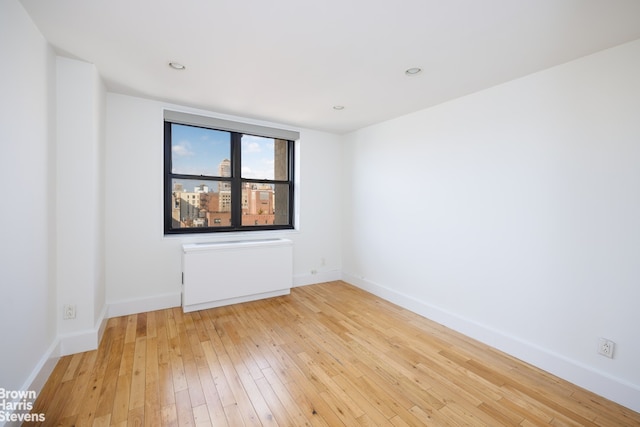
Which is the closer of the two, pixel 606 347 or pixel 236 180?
pixel 606 347

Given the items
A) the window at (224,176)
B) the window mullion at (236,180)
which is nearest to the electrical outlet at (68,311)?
the window at (224,176)

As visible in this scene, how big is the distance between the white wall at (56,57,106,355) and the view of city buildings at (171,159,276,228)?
1096 millimetres

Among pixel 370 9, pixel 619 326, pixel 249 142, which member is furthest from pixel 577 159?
pixel 249 142

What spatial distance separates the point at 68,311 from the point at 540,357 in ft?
13.1

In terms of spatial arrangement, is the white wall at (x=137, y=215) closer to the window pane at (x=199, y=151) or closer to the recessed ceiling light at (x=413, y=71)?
the window pane at (x=199, y=151)

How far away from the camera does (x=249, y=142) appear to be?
3.93 metres

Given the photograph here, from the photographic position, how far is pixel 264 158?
13.4 ft

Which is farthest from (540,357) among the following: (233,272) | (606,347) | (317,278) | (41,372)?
(41,372)

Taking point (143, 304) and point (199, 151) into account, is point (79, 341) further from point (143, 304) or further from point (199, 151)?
point (199, 151)

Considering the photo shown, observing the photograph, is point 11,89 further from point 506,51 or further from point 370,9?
point 506,51

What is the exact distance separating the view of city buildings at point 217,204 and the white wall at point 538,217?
204cm

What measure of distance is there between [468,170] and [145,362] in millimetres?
3464

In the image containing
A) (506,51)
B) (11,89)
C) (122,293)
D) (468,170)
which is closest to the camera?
(11,89)

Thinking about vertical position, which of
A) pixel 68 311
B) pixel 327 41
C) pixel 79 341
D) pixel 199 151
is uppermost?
pixel 327 41
